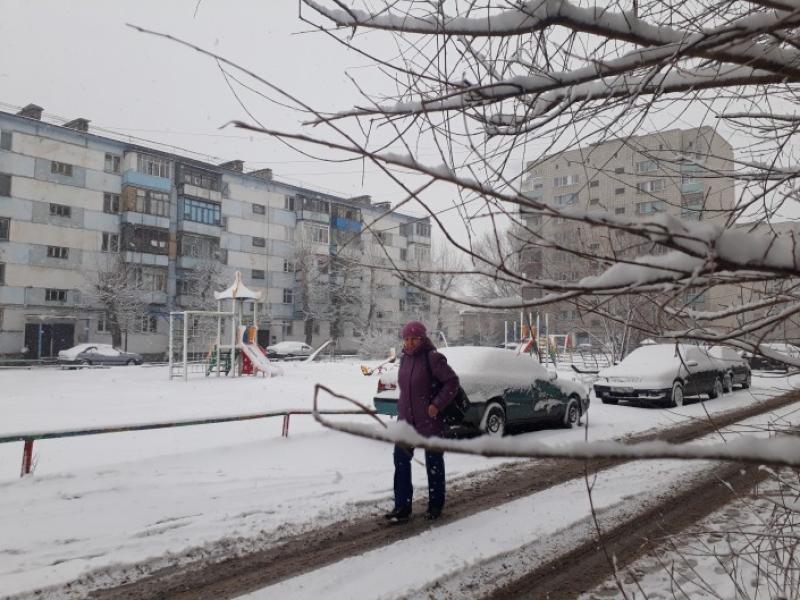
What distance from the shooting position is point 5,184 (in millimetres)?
39594

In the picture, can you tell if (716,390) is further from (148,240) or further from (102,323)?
(148,240)

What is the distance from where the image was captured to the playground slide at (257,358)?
2150cm

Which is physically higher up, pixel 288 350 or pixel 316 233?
pixel 316 233

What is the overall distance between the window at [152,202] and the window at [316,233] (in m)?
14.1

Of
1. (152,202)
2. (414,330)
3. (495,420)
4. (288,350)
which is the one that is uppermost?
(152,202)

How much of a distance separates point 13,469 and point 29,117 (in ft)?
140

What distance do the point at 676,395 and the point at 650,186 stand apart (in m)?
12.0

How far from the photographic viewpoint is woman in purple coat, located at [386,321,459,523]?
5.28 metres

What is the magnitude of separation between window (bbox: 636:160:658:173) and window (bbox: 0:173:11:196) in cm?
4664

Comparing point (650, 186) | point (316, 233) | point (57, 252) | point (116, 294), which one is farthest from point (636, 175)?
point (316, 233)

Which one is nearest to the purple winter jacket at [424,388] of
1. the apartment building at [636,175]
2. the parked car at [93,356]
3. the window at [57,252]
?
the apartment building at [636,175]

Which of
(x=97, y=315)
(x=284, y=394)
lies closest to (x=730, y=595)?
(x=284, y=394)

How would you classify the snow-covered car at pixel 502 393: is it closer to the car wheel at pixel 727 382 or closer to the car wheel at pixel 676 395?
the car wheel at pixel 676 395

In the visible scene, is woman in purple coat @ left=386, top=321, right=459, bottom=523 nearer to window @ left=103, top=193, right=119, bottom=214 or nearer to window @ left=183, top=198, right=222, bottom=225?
window @ left=103, top=193, right=119, bottom=214
